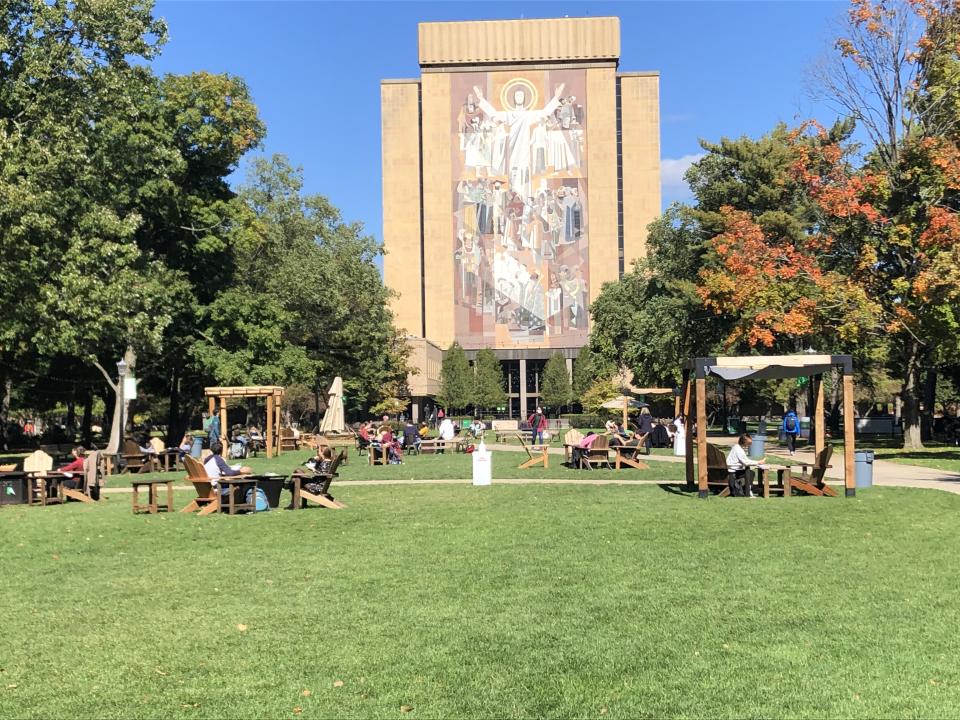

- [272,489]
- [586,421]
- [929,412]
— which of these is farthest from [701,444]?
[586,421]

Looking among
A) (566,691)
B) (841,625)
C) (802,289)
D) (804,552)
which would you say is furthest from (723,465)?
(802,289)

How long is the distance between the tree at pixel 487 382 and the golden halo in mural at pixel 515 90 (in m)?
27.1

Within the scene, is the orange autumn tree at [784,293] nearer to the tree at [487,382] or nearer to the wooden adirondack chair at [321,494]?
the wooden adirondack chair at [321,494]

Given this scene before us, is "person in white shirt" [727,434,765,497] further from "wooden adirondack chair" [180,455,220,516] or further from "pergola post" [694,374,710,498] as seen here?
"wooden adirondack chair" [180,455,220,516]

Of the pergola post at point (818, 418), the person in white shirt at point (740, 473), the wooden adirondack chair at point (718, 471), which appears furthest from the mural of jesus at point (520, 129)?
the person in white shirt at point (740, 473)

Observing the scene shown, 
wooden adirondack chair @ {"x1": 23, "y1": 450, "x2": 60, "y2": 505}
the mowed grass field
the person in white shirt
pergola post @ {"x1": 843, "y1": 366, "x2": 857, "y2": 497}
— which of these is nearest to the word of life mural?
pergola post @ {"x1": 843, "y1": 366, "x2": 857, "y2": 497}

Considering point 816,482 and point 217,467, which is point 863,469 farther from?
point 217,467

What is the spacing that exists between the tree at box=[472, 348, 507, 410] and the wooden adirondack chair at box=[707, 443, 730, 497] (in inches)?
3138

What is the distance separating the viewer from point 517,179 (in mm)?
99125

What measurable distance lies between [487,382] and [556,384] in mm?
7258

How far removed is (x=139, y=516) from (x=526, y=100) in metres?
92.4

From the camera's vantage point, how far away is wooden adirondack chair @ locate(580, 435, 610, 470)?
22.2 meters

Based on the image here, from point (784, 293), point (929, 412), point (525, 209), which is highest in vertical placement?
point (525, 209)

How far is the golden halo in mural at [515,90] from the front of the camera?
100 metres
